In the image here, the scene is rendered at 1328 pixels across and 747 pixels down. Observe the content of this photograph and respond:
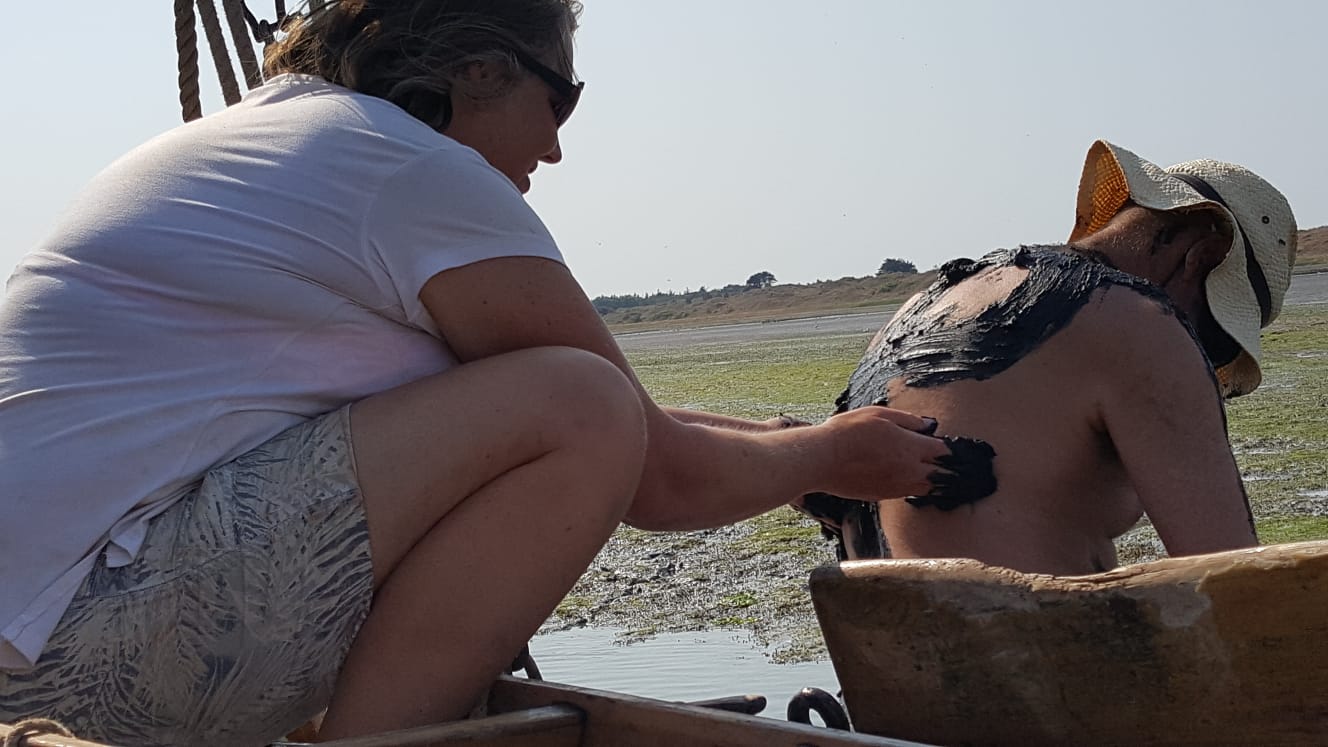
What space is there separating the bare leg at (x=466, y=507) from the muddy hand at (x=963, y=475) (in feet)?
2.84

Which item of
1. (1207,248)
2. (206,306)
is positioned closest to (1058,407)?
(1207,248)

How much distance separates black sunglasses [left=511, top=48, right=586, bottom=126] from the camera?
255 cm

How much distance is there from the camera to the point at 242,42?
13.2ft

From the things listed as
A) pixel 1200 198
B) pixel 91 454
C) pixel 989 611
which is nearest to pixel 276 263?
pixel 91 454

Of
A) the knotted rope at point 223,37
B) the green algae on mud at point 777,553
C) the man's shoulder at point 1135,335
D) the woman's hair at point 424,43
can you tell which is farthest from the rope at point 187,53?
the green algae on mud at point 777,553

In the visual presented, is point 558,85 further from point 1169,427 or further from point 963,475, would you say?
point 1169,427

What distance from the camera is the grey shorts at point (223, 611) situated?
2047 millimetres

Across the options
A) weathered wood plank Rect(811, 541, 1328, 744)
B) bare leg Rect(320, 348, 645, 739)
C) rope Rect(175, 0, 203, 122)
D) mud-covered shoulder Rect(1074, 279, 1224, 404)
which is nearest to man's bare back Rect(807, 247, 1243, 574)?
mud-covered shoulder Rect(1074, 279, 1224, 404)

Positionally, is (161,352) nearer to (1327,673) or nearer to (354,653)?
(354,653)

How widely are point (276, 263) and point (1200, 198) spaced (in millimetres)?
1911

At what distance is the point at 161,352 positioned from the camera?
84.0 inches

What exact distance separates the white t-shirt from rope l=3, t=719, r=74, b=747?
0.15 metres

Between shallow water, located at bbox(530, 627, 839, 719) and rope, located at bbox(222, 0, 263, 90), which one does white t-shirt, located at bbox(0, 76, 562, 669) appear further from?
shallow water, located at bbox(530, 627, 839, 719)

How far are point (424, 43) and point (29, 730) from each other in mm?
1167
